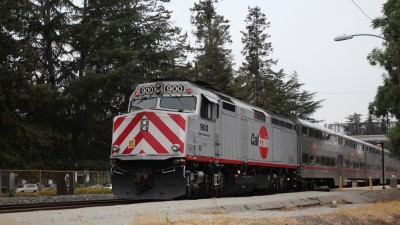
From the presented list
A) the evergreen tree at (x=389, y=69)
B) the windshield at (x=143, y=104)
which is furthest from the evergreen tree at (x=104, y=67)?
the windshield at (x=143, y=104)

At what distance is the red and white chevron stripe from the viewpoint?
54.1 ft

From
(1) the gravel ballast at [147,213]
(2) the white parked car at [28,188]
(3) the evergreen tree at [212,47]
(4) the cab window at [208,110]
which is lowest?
(2) the white parked car at [28,188]

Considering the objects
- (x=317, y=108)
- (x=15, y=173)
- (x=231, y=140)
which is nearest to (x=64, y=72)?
(x=15, y=173)

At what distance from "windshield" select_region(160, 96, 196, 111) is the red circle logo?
672cm

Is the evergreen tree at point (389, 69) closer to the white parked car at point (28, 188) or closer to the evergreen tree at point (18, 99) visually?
the white parked car at point (28, 188)

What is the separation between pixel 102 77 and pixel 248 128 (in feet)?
67.6

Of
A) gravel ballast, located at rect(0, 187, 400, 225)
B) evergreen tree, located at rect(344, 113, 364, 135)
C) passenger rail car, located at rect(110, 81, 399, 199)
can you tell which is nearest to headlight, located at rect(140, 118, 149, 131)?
passenger rail car, located at rect(110, 81, 399, 199)

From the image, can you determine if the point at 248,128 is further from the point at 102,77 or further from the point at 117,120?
the point at 102,77

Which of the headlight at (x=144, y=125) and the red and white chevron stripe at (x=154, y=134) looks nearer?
the red and white chevron stripe at (x=154, y=134)

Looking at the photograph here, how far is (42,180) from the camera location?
1095 inches

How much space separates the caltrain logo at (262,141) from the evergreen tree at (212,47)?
32.7 meters

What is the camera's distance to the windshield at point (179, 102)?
57.2 ft

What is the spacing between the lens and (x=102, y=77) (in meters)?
39.5

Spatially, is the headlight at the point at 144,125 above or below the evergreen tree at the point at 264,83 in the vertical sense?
below
